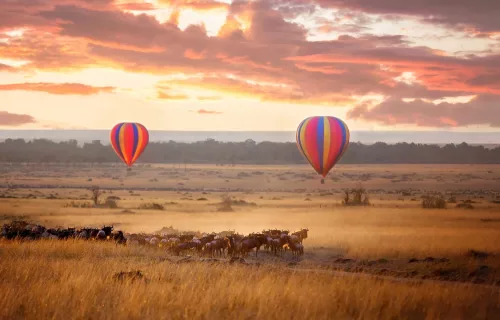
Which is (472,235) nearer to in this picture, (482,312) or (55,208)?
(482,312)

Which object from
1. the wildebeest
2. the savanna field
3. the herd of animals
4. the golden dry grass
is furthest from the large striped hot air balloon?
the golden dry grass

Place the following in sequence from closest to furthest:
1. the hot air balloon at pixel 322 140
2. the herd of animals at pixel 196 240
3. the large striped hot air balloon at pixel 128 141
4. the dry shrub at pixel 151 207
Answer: the herd of animals at pixel 196 240
the hot air balloon at pixel 322 140
the dry shrub at pixel 151 207
the large striped hot air balloon at pixel 128 141

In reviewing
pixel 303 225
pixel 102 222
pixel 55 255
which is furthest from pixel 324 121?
pixel 55 255

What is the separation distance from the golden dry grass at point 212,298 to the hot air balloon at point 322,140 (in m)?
34.6

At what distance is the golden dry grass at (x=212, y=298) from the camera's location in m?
12.4

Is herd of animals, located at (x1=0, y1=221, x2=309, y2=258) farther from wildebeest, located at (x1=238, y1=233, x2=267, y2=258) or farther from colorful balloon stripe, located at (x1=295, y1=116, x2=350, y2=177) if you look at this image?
colorful balloon stripe, located at (x1=295, y1=116, x2=350, y2=177)

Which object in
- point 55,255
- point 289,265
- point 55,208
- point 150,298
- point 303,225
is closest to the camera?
point 150,298

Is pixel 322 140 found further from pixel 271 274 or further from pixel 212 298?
pixel 212 298

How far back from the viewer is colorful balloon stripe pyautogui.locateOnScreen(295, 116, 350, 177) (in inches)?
2034

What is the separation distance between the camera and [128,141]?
240 ft

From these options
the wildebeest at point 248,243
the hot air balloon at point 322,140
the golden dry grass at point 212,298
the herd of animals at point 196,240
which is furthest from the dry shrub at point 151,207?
the golden dry grass at point 212,298

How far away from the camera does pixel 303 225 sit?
44.9 m

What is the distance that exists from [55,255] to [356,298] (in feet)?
37.7

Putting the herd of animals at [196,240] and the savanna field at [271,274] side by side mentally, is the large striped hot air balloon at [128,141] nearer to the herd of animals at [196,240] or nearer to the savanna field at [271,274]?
the savanna field at [271,274]
